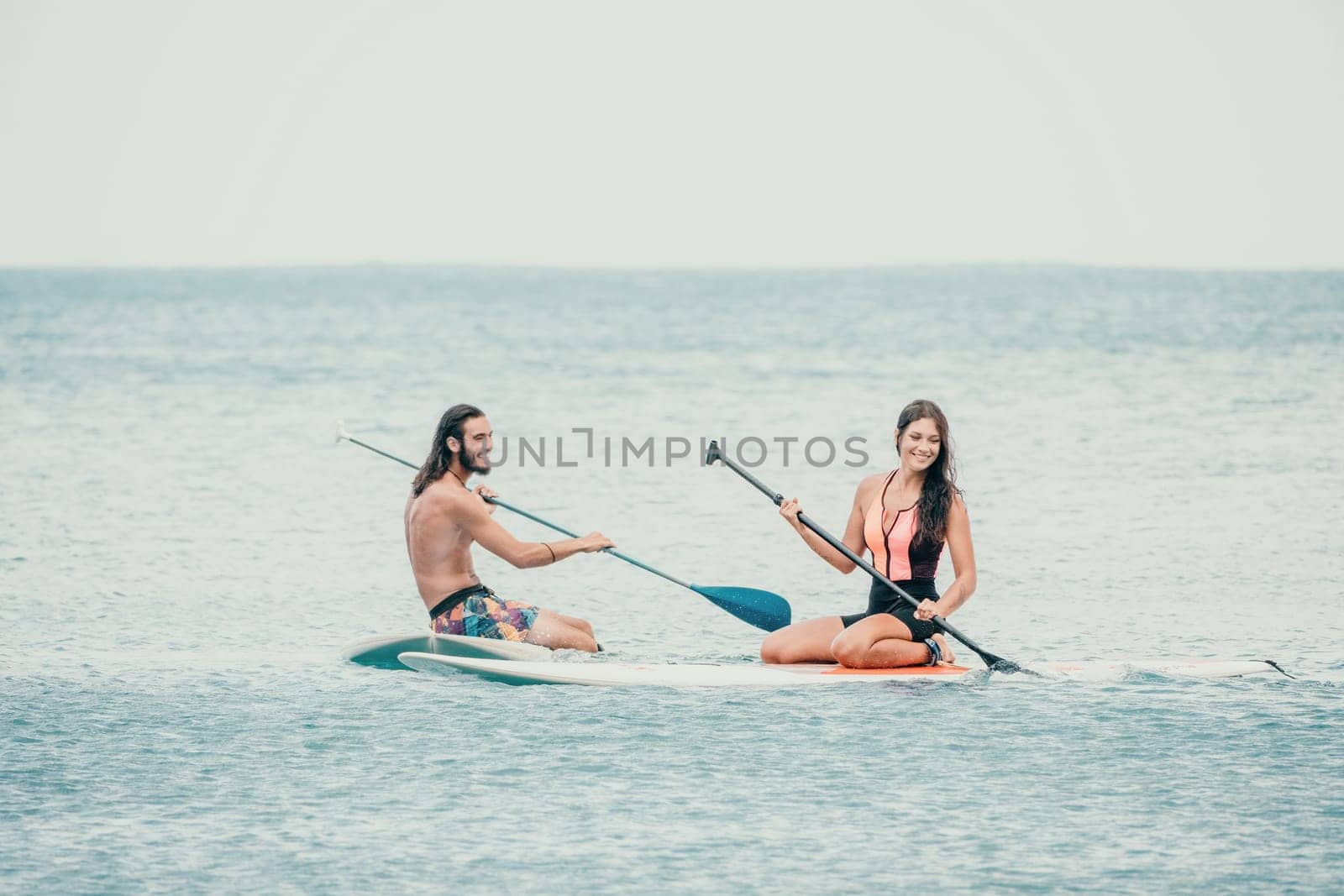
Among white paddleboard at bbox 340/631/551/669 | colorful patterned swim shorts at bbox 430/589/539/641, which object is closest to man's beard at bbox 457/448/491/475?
colorful patterned swim shorts at bbox 430/589/539/641

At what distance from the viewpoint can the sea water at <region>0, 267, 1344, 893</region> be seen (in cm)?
659

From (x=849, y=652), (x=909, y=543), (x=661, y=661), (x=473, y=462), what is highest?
(x=473, y=462)

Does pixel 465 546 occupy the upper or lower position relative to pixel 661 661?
upper

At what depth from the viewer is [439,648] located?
9.09m

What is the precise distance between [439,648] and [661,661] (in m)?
1.26

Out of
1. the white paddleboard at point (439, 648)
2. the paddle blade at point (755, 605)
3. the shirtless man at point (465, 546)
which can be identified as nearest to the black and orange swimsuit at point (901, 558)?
the paddle blade at point (755, 605)

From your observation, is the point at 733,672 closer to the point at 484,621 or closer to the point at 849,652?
the point at 849,652

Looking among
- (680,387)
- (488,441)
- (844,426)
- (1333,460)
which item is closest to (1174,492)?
(1333,460)

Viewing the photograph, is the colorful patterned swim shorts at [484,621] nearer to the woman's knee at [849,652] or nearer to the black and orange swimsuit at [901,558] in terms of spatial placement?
the woman's knee at [849,652]

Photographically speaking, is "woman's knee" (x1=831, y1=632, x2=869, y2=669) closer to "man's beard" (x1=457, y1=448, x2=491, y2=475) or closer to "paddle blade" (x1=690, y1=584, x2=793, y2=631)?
"paddle blade" (x1=690, y1=584, x2=793, y2=631)

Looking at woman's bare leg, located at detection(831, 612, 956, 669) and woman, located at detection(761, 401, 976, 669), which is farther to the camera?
woman's bare leg, located at detection(831, 612, 956, 669)

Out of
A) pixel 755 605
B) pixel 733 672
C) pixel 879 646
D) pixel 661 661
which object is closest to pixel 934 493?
pixel 879 646

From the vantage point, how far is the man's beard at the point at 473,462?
353 inches

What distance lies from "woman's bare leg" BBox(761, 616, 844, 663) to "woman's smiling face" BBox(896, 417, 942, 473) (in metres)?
0.95
